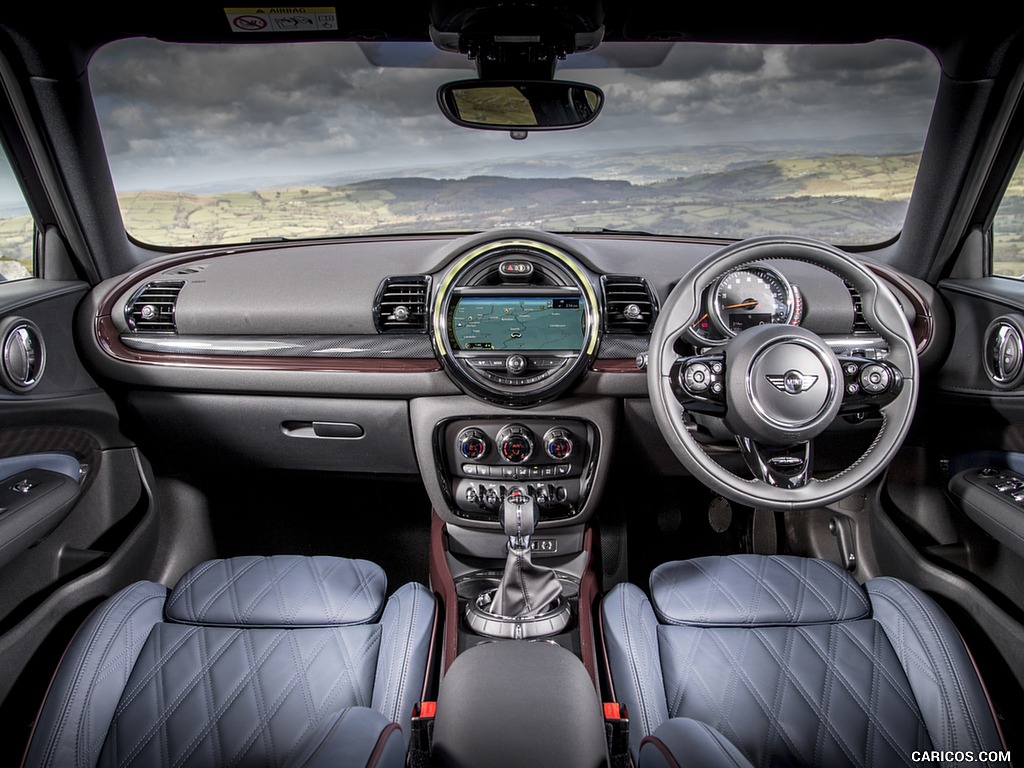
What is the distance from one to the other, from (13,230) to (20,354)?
0.59m

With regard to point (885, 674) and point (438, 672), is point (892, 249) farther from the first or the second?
point (438, 672)

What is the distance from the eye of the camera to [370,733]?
1202mm

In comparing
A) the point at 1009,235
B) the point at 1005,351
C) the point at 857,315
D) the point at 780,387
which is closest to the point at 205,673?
the point at 780,387

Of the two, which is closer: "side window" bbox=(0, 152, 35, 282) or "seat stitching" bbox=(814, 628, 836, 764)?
"seat stitching" bbox=(814, 628, 836, 764)

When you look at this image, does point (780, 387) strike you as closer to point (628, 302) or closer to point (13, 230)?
point (628, 302)

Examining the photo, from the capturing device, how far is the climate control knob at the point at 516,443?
2275 millimetres

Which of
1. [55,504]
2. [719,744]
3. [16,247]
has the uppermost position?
[16,247]

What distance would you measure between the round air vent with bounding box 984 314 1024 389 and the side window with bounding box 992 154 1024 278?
1.20ft

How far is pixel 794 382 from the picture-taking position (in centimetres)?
166

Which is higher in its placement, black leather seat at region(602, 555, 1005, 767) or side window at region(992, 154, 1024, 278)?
side window at region(992, 154, 1024, 278)

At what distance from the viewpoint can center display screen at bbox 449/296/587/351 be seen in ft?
7.14

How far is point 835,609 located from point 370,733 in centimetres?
138

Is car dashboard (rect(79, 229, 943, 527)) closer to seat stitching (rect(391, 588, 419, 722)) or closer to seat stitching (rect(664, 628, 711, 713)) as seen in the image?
seat stitching (rect(391, 588, 419, 722))

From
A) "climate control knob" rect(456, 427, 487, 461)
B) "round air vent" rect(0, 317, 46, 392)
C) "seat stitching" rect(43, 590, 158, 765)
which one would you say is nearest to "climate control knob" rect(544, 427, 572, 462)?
"climate control knob" rect(456, 427, 487, 461)
